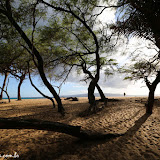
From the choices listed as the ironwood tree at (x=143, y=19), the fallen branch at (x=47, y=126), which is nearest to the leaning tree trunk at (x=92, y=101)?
the fallen branch at (x=47, y=126)

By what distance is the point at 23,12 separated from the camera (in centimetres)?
604

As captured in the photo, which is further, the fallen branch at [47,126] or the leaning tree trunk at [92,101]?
the leaning tree trunk at [92,101]

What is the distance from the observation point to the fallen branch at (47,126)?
224 centimetres

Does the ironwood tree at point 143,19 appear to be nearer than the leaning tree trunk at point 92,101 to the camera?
Yes

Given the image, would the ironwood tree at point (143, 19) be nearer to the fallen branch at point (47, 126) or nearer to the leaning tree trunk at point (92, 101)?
the fallen branch at point (47, 126)

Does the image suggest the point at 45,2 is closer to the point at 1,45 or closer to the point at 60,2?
the point at 60,2

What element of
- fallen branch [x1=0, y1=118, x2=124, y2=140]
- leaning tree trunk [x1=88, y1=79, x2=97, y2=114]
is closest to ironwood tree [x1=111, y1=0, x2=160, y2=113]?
fallen branch [x1=0, y1=118, x2=124, y2=140]

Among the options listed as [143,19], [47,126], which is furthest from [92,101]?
[143,19]

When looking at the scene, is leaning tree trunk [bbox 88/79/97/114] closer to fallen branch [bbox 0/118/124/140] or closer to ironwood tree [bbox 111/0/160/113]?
fallen branch [bbox 0/118/124/140]

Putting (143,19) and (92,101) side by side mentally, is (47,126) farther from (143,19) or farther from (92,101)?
(92,101)

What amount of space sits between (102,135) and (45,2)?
857 cm

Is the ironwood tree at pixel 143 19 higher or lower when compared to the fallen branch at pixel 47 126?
higher

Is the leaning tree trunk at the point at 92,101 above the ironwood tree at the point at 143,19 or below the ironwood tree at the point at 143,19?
below

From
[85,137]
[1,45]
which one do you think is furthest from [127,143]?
[1,45]
